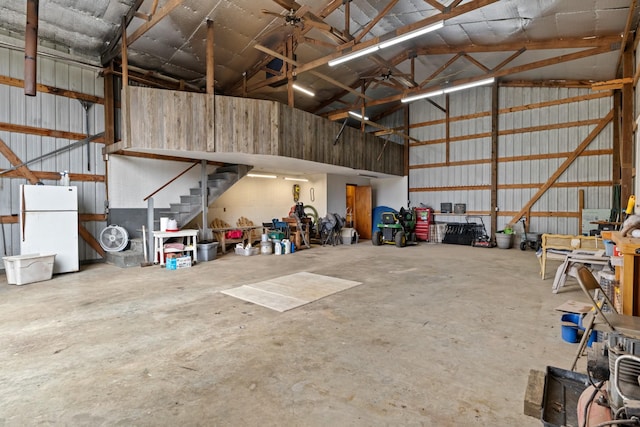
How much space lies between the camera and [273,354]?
2.81 metres

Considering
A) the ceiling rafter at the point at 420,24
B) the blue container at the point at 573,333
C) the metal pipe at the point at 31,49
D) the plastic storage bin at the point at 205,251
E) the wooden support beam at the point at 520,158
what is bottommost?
the blue container at the point at 573,333

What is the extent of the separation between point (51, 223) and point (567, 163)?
13.5m

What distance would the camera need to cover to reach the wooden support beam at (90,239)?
7223 mm

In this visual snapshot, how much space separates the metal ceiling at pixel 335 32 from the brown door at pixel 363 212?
4.89m

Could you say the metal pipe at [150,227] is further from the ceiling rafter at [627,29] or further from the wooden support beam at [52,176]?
the ceiling rafter at [627,29]

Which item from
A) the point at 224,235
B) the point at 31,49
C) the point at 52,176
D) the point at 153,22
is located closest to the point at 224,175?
the point at 224,235

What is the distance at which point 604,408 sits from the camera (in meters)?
1.48

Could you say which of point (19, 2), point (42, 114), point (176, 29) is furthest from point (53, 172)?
point (176, 29)

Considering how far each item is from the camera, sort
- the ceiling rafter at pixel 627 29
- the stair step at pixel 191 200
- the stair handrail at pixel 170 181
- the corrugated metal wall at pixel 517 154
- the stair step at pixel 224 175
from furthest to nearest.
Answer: the corrugated metal wall at pixel 517 154 < the stair step at pixel 224 175 < the stair step at pixel 191 200 < the stair handrail at pixel 170 181 < the ceiling rafter at pixel 627 29

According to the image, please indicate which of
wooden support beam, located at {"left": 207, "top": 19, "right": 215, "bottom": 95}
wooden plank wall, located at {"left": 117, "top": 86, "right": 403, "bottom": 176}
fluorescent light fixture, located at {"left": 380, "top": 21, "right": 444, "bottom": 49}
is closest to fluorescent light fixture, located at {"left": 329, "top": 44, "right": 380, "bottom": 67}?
fluorescent light fixture, located at {"left": 380, "top": 21, "right": 444, "bottom": 49}

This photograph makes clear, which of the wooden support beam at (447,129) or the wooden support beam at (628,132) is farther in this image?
the wooden support beam at (447,129)

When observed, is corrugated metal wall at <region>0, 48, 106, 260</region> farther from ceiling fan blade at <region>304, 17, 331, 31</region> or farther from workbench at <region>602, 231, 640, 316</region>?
workbench at <region>602, 231, 640, 316</region>

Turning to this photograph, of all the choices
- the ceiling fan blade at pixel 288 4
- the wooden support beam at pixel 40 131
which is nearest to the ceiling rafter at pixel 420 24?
the ceiling fan blade at pixel 288 4

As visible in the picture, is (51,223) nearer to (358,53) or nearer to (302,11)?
(302,11)
